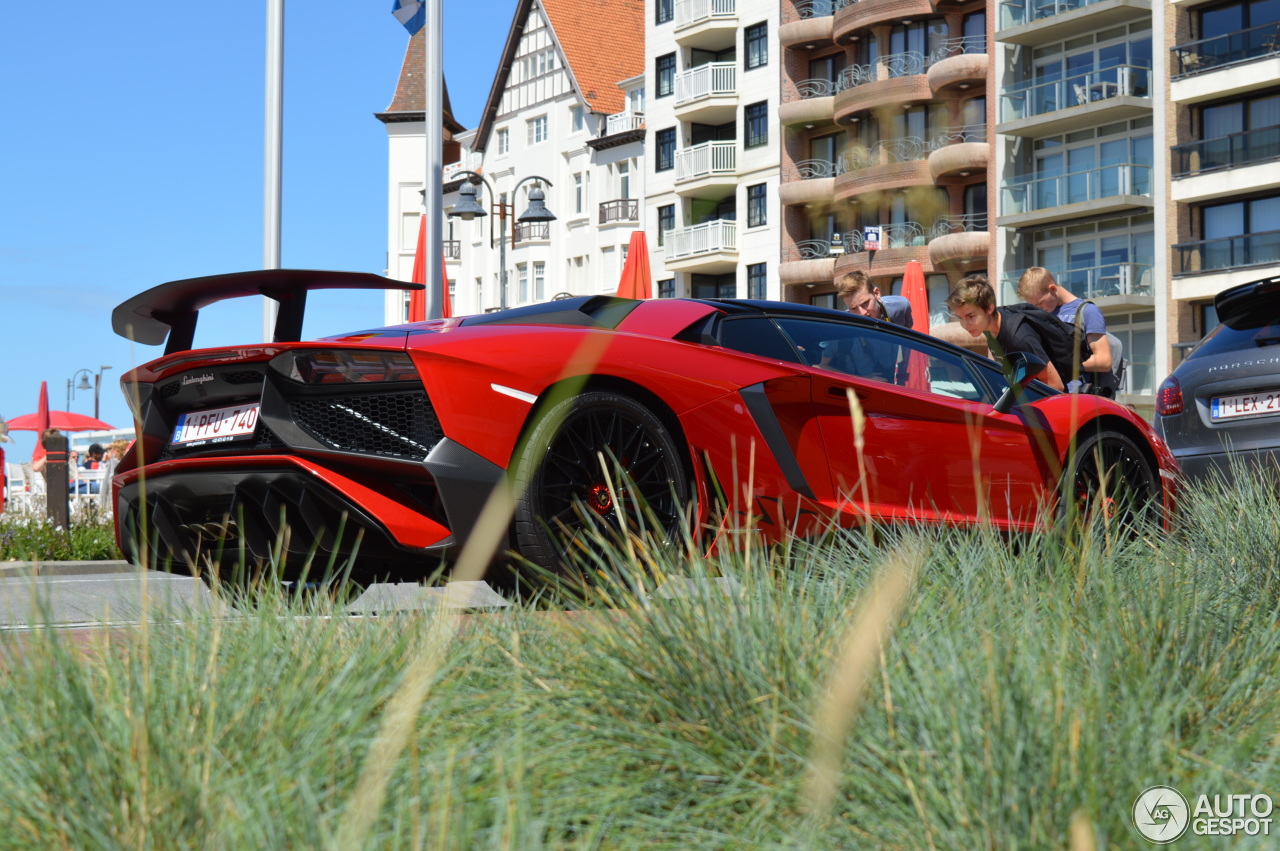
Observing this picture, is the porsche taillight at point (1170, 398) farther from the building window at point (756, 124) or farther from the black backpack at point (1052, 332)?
the building window at point (756, 124)

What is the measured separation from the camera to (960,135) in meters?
48.9

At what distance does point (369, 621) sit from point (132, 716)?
4.01 ft

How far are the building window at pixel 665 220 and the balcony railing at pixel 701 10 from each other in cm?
703

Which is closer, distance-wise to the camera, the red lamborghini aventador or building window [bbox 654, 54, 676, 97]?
the red lamborghini aventador

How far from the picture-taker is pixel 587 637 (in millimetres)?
3414

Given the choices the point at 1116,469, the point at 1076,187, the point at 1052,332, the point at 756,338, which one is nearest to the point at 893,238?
the point at 1076,187

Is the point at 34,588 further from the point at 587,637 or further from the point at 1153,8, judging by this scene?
the point at 1153,8

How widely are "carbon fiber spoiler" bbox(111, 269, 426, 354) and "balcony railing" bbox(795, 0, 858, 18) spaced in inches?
1950

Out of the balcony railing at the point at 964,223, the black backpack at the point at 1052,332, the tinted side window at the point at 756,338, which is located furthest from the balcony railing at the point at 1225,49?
the tinted side window at the point at 756,338

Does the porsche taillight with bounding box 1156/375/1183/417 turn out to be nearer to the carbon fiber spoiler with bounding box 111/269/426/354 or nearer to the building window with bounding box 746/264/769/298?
the carbon fiber spoiler with bounding box 111/269/426/354

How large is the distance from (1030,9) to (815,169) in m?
11.1

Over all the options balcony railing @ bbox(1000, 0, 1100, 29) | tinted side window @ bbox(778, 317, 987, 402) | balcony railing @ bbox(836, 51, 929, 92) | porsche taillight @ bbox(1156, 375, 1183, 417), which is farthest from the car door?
balcony railing @ bbox(836, 51, 929, 92)

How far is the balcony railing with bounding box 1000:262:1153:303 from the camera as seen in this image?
138 ft

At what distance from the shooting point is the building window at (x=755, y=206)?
56469mm
